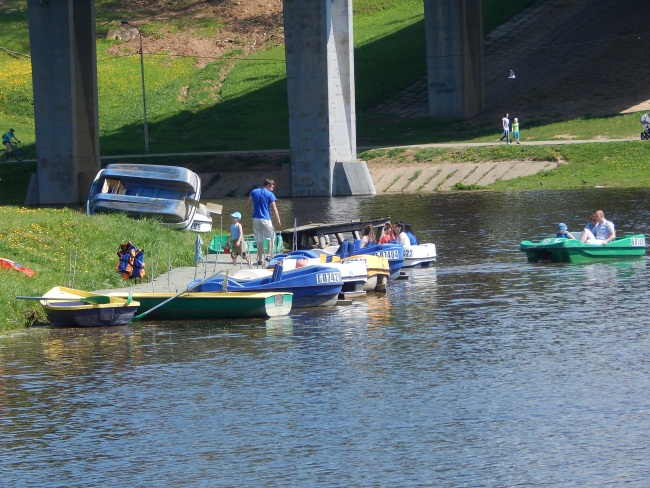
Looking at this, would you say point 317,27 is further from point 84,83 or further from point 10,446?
point 10,446

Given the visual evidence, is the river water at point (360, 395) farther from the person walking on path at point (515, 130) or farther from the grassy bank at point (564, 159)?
the person walking on path at point (515, 130)

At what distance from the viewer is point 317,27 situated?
180 feet

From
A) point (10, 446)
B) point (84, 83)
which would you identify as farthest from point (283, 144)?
point (10, 446)

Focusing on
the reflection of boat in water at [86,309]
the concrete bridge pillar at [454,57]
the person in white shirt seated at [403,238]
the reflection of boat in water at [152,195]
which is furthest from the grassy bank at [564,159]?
the reflection of boat in water at [86,309]

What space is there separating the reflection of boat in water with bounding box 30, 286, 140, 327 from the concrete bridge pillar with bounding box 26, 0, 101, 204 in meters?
35.0

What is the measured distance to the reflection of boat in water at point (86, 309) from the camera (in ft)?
76.4

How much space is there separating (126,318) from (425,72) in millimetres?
59334

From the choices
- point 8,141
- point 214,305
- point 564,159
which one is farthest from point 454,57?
point 214,305

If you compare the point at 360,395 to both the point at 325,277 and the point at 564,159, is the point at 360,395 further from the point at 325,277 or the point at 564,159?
the point at 564,159

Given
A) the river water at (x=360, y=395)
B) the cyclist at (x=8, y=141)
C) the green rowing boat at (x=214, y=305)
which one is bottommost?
the river water at (x=360, y=395)

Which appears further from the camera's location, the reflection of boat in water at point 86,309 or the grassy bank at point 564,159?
the grassy bank at point 564,159

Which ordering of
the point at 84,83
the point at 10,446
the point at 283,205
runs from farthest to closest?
the point at 84,83 → the point at 283,205 → the point at 10,446

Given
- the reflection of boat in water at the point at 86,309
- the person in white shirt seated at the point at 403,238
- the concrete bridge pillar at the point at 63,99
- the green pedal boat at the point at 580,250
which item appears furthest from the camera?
the concrete bridge pillar at the point at 63,99

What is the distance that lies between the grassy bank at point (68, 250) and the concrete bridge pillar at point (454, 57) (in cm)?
3636
